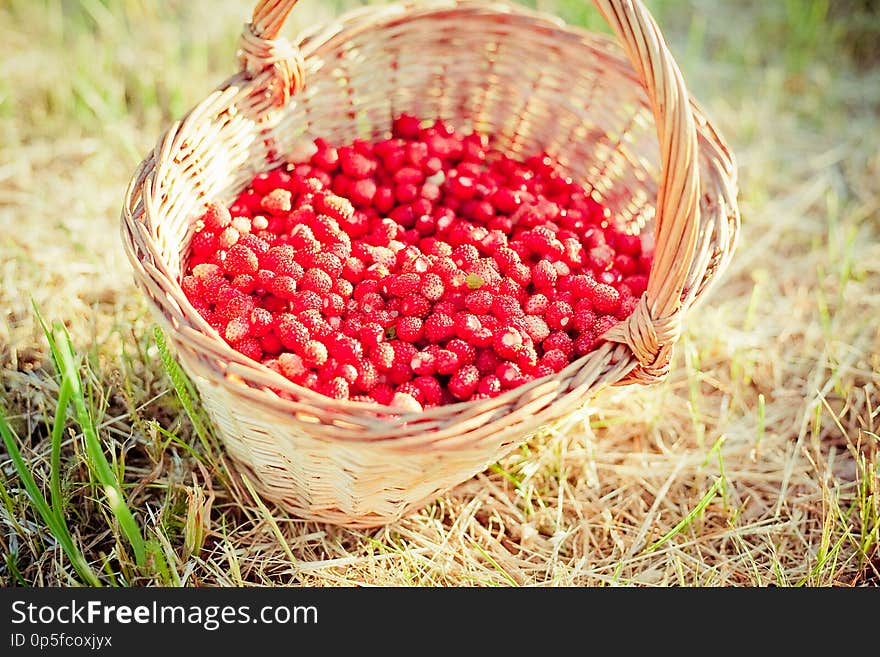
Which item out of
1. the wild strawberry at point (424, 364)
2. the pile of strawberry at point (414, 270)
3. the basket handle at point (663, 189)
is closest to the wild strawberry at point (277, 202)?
the pile of strawberry at point (414, 270)

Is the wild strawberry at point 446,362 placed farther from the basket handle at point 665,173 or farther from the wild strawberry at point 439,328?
the basket handle at point 665,173

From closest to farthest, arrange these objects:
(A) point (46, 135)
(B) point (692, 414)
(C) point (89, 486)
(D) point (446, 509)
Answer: (C) point (89, 486) → (D) point (446, 509) → (B) point (692, 414) → (A) point (46, 135)

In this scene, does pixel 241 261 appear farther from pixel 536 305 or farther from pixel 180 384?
pixel 536 305

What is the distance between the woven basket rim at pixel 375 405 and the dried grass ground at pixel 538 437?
353 millimetres

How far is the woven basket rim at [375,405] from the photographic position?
1.03m

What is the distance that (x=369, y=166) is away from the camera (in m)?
1.59

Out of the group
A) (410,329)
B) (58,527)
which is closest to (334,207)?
(410,329)

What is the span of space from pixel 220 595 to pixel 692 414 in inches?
36.7

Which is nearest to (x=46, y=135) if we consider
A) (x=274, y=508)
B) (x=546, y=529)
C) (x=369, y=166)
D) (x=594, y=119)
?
(x=369, y=166)

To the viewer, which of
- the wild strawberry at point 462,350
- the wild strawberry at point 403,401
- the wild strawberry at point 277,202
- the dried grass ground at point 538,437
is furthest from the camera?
the wild strawberry at point 277,202

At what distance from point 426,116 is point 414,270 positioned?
0.51 meters

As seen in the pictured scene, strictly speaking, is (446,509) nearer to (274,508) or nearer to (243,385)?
(274,508)

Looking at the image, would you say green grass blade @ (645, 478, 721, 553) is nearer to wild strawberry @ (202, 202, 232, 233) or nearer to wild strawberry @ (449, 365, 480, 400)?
wild strawberry @ (449, 365, 480, 400)

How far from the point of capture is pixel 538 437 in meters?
1.59
